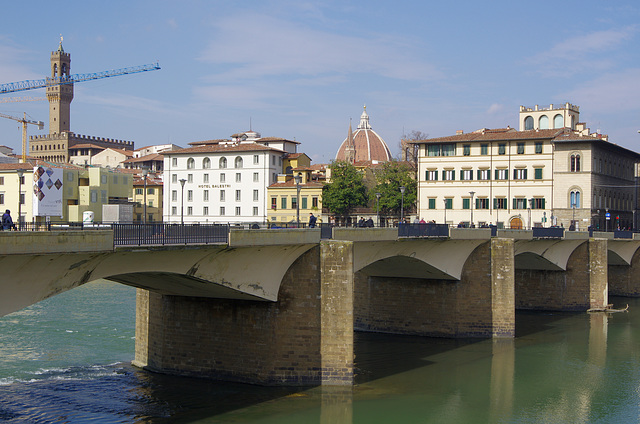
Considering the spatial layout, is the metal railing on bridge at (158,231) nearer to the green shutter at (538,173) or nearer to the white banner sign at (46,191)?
the white banner sign at (46,191)

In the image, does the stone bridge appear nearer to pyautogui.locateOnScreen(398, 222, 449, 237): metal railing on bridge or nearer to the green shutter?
pyautogui.locateOnScreen(398, 222, 449, 237): metal railing on bridge

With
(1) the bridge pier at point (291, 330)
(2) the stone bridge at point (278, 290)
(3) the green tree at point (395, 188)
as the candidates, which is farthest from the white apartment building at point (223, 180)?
(1) the bridge pier at point (291, 330)

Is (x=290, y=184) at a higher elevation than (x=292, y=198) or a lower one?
higher

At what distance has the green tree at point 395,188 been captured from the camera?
81375 millimetres

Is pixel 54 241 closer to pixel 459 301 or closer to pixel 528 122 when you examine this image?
pixel 459 301

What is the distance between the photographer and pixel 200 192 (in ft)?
284

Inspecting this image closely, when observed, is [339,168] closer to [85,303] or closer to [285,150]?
[285,150]

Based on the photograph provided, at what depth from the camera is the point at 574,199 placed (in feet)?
226

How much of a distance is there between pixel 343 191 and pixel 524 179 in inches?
798

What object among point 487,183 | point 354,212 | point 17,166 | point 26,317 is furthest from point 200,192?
point 26,317

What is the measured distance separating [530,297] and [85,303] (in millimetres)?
30899

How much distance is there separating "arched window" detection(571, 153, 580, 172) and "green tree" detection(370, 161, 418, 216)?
1845cm

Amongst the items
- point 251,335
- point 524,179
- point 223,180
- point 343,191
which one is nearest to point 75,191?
point 223,180

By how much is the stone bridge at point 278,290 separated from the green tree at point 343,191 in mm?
41419
